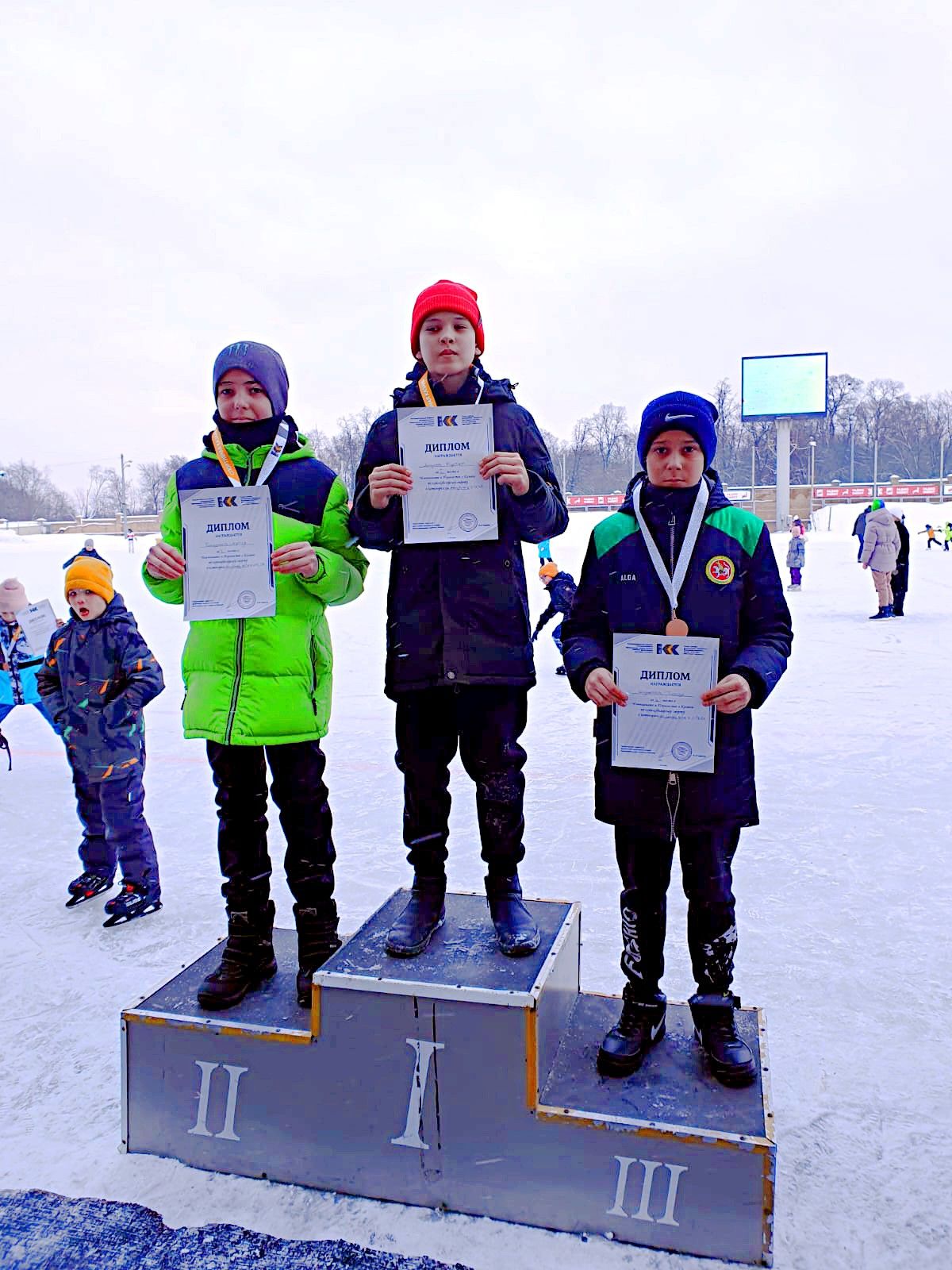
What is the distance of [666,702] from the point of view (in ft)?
7.02

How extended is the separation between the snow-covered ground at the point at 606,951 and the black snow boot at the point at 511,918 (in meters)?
0.60

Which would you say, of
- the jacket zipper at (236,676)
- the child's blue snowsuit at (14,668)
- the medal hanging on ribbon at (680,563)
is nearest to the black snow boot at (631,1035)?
the medal hanging on ribbon at (680,563)

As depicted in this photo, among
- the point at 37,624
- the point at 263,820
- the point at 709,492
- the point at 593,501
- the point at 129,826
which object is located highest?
the point at 593,501

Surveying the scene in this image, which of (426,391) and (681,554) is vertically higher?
(426,391)

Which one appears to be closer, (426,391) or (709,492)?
(709,492)

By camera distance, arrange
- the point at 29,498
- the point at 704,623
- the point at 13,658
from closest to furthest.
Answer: the point at 704,623 → the point at 13,658 → the point at 29,498

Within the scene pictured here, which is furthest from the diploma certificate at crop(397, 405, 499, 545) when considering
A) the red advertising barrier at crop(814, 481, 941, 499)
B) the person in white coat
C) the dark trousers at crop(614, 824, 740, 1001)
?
the red advertising barrier at crop(814, 481, 941, 499)

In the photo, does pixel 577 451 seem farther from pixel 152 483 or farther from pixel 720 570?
pixel 720 570

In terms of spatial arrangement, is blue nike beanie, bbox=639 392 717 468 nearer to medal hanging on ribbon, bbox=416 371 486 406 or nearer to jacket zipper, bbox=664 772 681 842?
medal hanging on ribbon, bbox=416 371 486 406

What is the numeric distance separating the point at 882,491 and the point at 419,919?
55956 mm

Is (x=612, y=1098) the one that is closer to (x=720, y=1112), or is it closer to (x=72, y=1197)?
(x=720, y=1112)

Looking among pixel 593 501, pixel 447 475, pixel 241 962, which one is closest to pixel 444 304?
pixel 447 475

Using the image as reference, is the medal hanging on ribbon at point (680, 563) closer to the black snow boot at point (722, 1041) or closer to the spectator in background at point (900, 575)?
the black snow boot at point (722, 1041)

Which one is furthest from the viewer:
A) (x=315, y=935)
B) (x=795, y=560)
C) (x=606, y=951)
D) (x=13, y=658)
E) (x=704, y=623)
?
(x=795, y=560)
